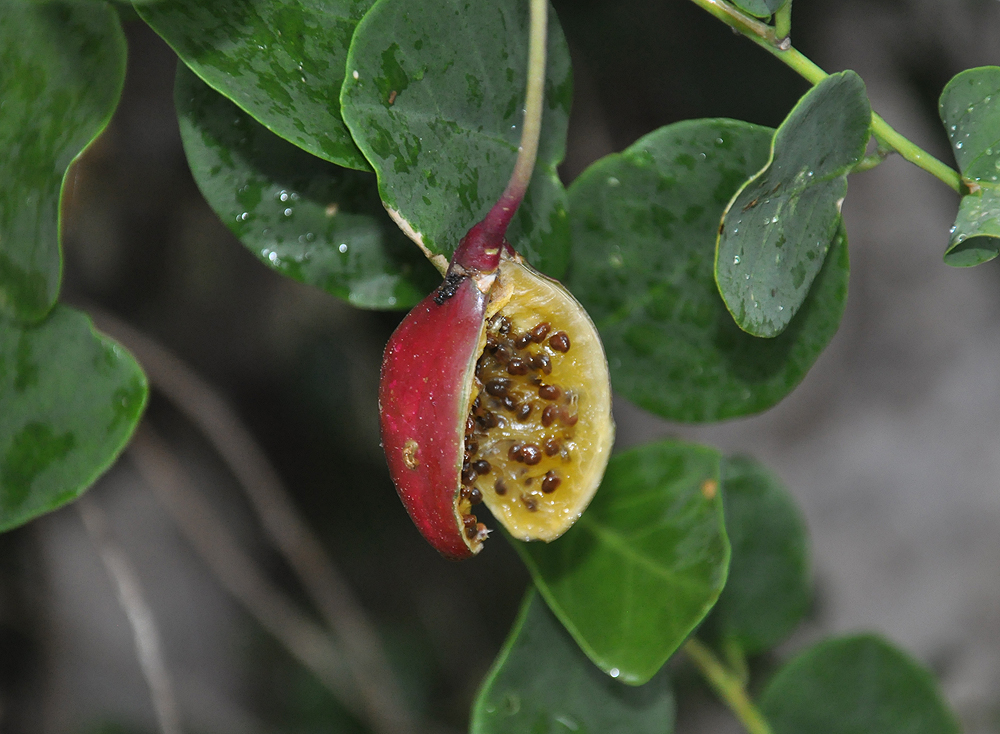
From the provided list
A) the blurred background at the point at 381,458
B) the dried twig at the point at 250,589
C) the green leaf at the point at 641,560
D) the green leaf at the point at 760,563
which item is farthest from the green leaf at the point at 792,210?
the dried twig at the point at 250,589

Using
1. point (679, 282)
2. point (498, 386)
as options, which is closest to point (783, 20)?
point (679, 282)

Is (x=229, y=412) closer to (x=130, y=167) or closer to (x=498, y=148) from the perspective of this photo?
(x=130, y=167)

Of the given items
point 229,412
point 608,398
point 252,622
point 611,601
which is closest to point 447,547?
point 608,398

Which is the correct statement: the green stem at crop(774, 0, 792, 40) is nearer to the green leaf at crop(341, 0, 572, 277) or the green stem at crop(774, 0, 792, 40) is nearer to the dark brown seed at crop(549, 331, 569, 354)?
the green leaf at crop(341, 0, 572, 277)

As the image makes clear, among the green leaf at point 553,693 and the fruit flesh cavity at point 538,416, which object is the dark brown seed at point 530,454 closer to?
the fruit flesh cavity at point 538,416

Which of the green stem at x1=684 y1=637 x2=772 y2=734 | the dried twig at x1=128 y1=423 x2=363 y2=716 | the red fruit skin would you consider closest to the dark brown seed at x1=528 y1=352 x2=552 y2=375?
the red fruit skin

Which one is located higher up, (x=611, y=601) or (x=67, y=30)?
(x=67, y=30)

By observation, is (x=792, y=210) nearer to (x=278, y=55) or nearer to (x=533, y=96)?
(x=533, y=96)
